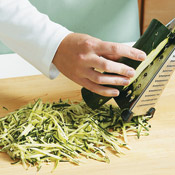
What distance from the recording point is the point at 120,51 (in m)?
0.96

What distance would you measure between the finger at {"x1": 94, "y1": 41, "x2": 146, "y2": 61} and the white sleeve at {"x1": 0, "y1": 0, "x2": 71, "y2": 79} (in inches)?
6.2

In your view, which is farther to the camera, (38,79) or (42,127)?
(38,79)

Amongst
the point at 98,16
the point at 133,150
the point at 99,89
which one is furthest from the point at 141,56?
the point at 98,16

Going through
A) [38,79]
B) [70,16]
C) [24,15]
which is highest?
[24,15]

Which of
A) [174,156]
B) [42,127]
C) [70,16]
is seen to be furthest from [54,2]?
[174,156]

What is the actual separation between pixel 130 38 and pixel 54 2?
0.51 meters

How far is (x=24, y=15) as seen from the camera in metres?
1.14

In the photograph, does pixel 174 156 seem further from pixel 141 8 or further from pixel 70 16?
pixel 141 8

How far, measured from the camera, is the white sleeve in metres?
1.10

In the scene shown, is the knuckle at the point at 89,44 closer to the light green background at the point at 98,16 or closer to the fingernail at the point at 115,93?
the fingernail at the point at 115,93

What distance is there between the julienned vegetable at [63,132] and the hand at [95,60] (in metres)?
0.13

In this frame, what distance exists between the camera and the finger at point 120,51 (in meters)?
0.96

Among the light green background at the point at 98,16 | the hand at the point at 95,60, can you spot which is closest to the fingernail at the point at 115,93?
the hand at the point at 95,60

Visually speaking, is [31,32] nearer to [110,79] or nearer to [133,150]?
[110,79]
